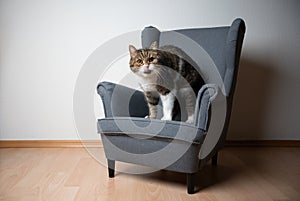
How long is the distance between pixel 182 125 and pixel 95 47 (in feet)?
4.01

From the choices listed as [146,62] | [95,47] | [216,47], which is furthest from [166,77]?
[95,47]

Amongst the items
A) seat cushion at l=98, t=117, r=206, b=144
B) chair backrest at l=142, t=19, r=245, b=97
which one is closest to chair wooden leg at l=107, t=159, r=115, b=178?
seat cushion at l=98, t=117, r=206, b=144

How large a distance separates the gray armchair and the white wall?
21.6 inches

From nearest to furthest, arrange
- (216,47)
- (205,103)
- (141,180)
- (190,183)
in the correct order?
(205,103), (190,183), (141,180), (216,47)

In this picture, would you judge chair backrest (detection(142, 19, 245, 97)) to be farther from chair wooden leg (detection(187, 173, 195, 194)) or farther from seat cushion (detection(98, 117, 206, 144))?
chair wooden leg (detection(187, 173, 195, 194))

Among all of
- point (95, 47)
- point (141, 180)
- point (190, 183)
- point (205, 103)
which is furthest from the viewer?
point (95, 47)

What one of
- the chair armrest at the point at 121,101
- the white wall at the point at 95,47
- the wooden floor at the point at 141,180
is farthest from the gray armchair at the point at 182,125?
the white wall at the point at 95,47

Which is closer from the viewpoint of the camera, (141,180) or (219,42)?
(141,180)

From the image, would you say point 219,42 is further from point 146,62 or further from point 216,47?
point 146,62

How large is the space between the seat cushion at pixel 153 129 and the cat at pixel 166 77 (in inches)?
7.9

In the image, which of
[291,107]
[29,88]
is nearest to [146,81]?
Result: [29,88]

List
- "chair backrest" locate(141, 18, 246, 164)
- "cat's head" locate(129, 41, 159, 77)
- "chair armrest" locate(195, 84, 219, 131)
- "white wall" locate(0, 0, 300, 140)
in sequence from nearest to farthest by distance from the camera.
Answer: "chair armrest" locate(195, 84, 219, 131)
"cat's head" locate(129, 41, 159, 77)
"chair backrest" locate(141, 18, 246, 164)
"white wall" locate(0, 0, 300, 140)

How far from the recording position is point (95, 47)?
89.2 inches

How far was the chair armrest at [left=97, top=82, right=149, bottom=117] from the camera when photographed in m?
1.57
